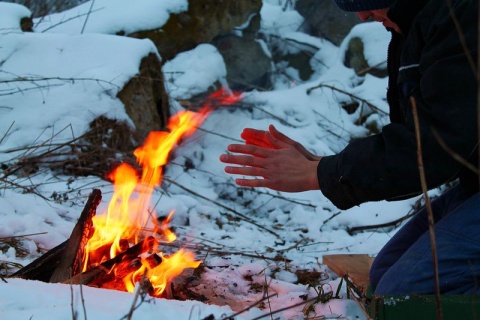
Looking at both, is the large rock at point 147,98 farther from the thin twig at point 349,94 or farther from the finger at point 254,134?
the finger at point 254,134

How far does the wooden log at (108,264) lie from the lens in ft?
7.65

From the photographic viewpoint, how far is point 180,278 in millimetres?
2854

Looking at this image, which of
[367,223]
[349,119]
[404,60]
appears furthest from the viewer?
[349,119]

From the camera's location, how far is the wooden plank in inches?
111

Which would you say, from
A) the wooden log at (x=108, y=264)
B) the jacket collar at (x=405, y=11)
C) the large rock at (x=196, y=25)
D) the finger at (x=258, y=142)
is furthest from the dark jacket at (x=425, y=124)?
the large rock at (x=196, y=25)

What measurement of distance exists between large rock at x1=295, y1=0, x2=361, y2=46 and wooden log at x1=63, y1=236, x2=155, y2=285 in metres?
7.74

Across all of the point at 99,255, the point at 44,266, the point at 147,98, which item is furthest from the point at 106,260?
the point at 147,98

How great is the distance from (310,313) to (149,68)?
3.43 meters

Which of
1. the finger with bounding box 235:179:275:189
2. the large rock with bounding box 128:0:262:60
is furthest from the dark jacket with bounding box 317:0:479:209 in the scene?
Result: the large rock with bounding box 128:0:262:60

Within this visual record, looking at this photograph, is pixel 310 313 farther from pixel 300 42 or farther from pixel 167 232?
pixel 300 42

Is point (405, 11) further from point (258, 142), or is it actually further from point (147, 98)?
point (147, 98)

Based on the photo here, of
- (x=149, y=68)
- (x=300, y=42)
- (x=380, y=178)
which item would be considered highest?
(x=380, y=178)

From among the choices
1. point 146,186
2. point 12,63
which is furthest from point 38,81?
point 146,186

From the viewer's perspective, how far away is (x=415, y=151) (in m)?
1.80
